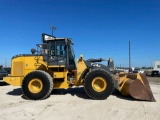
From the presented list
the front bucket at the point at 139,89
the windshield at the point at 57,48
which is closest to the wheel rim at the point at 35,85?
the windshield at the point at 57,48

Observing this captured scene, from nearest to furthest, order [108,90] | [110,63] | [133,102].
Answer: [133,102] < [108,90] < [110,63]

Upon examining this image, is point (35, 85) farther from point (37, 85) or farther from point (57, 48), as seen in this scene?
point (57, 48)

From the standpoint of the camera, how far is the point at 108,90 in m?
11.2

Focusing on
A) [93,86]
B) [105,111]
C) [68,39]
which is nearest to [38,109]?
[105,111]

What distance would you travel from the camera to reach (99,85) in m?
11.5

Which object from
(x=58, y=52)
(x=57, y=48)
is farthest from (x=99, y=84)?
(x=57, y=48)

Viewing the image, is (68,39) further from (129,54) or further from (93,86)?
(129,54)

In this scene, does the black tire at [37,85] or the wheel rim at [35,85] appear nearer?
the black tire at [37,85]

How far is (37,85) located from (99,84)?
3.05m

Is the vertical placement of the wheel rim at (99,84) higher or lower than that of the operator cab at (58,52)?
lower

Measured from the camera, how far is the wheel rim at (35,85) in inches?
460

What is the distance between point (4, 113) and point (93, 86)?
15.2 ft

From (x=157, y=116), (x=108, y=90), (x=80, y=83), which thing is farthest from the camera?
(x=80, y=83)

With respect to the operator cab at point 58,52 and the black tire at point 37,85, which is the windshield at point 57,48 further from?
the black tire at point 37,85
